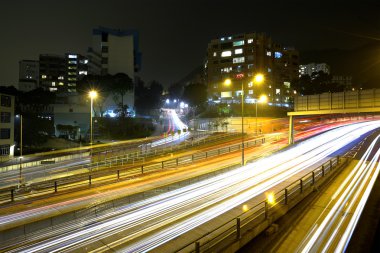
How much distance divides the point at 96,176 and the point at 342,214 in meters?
18.5

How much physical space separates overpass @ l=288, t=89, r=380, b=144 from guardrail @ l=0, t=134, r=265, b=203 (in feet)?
33.6

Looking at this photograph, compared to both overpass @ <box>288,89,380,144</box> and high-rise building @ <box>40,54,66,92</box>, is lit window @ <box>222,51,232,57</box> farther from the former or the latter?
high-rise building @ <box>40,54,66,92</box>

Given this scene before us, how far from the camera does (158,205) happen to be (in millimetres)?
14359

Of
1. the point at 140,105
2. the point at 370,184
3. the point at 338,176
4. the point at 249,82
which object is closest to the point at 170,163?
the point at 338,176

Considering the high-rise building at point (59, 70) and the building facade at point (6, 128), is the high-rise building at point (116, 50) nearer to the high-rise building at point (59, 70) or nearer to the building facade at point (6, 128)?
the building facade at point (6, 128)

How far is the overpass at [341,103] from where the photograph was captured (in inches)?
1109

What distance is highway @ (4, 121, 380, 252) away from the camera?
394 inches

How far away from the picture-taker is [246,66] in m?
97.8

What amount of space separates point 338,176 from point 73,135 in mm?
50401

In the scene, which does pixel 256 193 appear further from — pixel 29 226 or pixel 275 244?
pixel 29 226

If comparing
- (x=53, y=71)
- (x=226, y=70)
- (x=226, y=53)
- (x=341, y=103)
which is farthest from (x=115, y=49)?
(x=53, y=71)

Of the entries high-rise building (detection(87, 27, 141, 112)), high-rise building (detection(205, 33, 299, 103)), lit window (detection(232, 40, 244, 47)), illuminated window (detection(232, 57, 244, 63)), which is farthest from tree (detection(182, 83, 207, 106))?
lit window (detection(232, 40, 244, 47))

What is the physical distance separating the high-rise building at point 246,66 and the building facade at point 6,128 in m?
64.4

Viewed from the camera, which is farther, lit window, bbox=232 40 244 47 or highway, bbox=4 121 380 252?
lit window, bbox=232 40 244 47
